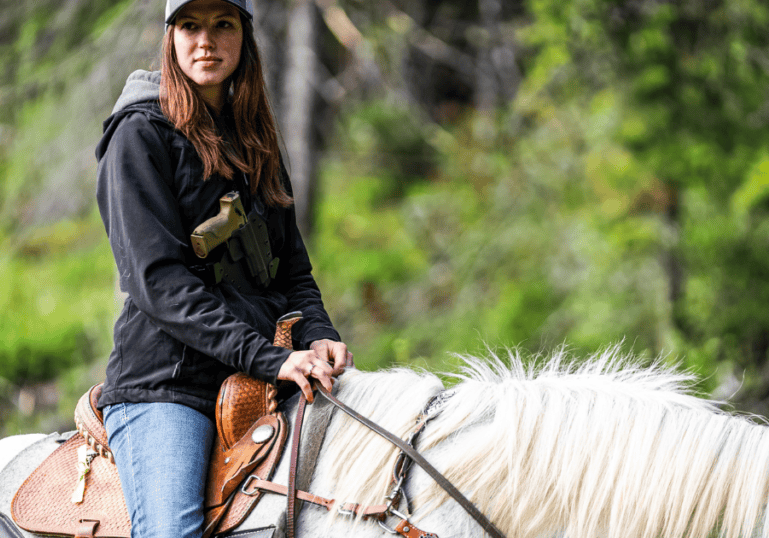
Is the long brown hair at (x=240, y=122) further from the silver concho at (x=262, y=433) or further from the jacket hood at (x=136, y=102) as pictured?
the silver concho at (x=262, y=433)

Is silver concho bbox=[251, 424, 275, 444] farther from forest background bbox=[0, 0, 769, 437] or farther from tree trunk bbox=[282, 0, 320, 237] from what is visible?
tree trunk bbox=[282, 0, 320, 237]

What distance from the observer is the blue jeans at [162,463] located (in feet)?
6.21

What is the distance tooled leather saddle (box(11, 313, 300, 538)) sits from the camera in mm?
1950

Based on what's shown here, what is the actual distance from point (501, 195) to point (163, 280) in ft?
21.3

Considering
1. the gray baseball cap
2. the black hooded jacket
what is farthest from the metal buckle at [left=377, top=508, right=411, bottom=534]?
the gray baseball cap

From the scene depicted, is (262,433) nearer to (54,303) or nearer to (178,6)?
(178,6)

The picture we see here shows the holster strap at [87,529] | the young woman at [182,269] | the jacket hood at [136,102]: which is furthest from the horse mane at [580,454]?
the jacket hood at [136,102]

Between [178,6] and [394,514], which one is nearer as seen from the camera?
[394,514]

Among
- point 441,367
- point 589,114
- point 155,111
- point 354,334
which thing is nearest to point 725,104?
point 589,114

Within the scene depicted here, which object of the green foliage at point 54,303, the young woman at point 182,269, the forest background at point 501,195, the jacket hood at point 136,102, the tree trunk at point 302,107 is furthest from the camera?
the tree trunk at point 302,107

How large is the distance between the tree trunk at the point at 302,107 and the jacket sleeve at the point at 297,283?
471 centimetres

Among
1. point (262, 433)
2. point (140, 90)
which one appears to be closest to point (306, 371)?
point (262, 433)

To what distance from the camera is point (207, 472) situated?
6.67 feet

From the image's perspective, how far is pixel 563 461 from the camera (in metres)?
1.78
